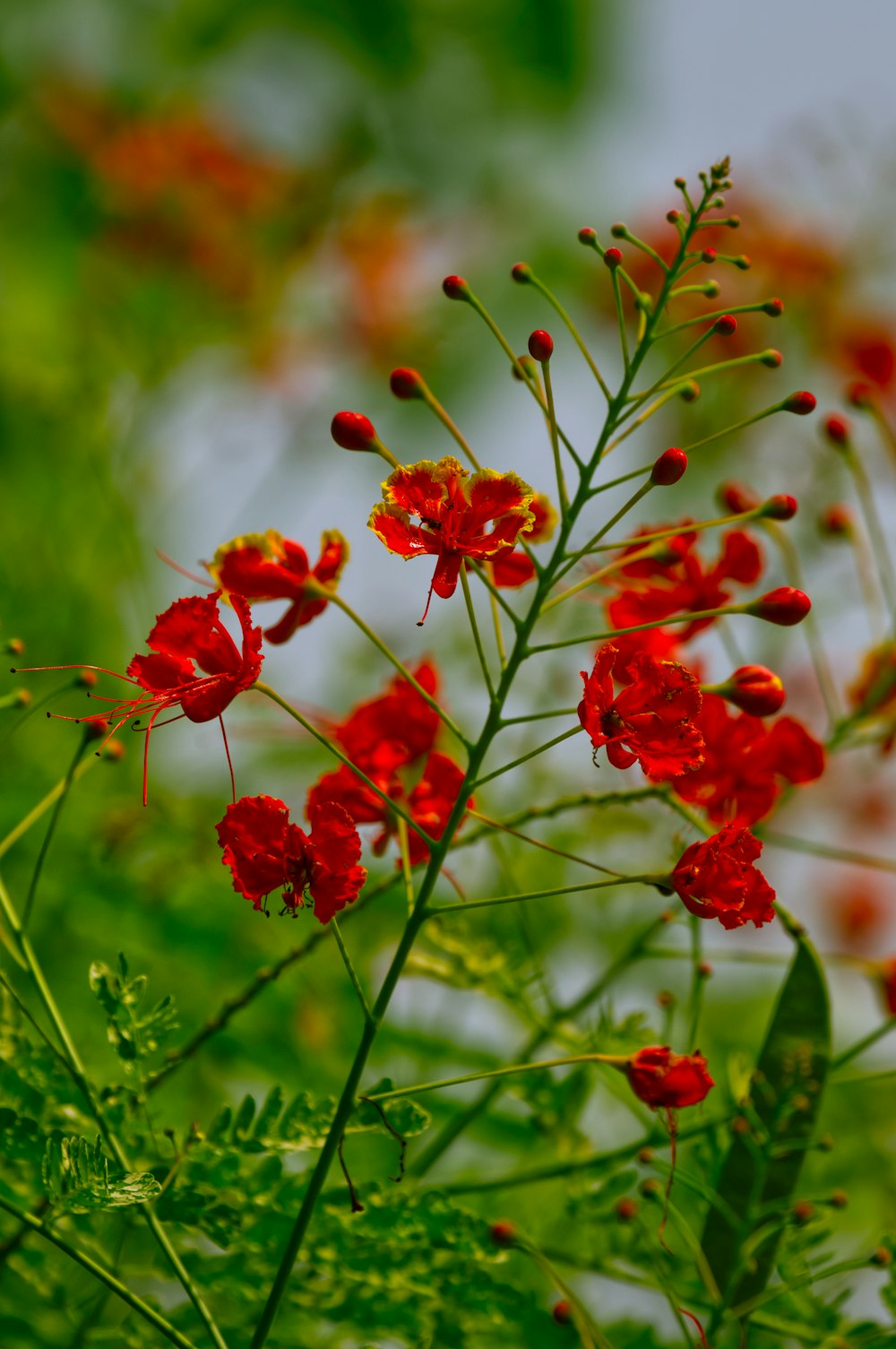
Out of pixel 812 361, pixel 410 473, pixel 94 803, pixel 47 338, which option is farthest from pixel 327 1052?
pixel 47 338

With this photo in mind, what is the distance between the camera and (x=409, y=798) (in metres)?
1.17

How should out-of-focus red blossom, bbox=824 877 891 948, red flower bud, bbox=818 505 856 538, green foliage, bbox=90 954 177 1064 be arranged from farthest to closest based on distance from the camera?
out-of-focus red blossom, bbox=824 877 891 948 → red flower bud, bbox=818 505 856 538 → green foliage, bbox=90 954 177 1064

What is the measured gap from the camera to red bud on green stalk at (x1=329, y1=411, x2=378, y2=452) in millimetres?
1046

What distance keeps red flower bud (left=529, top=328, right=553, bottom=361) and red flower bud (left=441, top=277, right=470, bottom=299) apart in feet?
0.23

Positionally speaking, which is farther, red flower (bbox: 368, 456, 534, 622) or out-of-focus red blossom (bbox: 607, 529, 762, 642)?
out-of-focus red blossom (bbox: 607, 529, 762, 642)

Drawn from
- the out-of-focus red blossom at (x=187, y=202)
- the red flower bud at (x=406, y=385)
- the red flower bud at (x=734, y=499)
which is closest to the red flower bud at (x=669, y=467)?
the red flower bud at (x=406, y=385)

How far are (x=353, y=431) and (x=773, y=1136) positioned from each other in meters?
0.69

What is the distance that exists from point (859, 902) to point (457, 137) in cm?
281

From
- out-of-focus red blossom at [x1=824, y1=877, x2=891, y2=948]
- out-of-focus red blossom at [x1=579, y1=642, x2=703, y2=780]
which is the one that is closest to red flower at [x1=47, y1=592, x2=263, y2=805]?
out-of-focus red blossom at [x1=579, y1=642, x2=703, y2=780]

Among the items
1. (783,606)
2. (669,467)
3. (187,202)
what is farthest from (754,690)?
(187,202)

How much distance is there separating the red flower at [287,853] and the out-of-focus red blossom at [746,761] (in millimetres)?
325

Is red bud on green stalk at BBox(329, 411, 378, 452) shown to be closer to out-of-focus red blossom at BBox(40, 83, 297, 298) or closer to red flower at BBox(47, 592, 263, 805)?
red flower at BBox(47, 592, 263, 805)

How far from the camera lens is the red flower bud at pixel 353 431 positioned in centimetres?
105

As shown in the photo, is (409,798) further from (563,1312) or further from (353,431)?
(563,1312)
